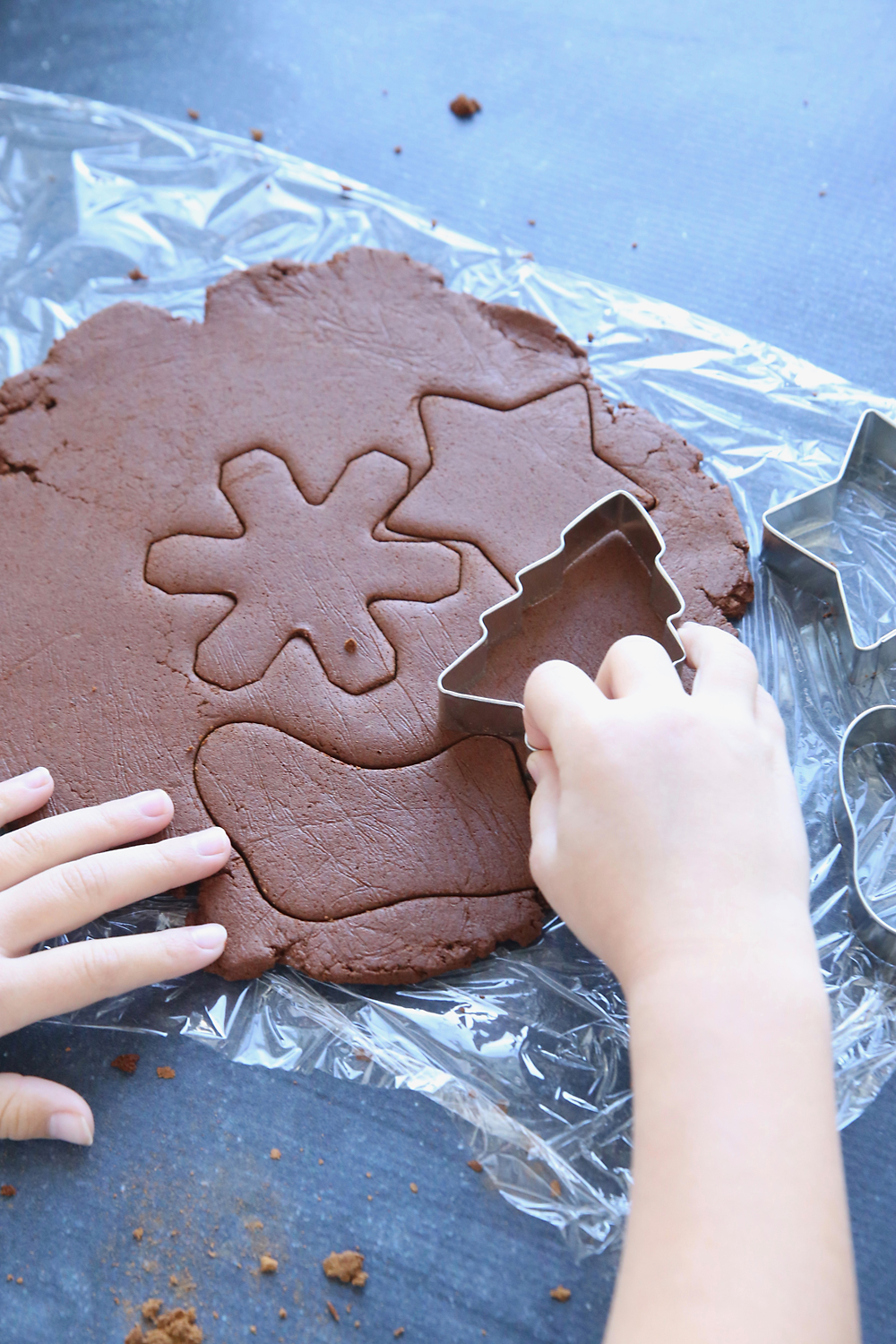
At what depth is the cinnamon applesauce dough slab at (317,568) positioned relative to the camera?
4.82 feet

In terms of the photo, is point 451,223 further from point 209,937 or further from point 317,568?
point 209,937

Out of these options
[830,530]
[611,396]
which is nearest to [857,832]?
[830,530]

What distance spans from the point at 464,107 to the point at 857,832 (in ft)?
5.94

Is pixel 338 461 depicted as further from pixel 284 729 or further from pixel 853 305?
pixel 853 305

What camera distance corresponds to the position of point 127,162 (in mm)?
2182

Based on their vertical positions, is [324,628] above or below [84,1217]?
above

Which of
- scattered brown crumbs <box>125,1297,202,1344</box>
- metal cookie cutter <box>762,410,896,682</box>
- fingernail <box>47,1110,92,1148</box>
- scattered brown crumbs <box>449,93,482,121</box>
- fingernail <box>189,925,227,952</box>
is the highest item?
scattered brown crumbs <box>449,93,482,121</box>

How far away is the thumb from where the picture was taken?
138 cm

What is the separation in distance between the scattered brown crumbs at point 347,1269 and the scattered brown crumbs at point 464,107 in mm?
2274

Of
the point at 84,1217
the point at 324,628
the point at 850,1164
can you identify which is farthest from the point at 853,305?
the point at 84,1217

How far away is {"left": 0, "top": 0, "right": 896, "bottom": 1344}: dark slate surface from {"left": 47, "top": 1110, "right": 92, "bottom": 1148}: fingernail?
4 centimetres

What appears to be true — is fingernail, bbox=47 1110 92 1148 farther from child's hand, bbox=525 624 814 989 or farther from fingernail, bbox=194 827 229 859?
child's hand, bbox=525 624 814 989

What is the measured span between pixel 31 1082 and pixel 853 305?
2039 mm

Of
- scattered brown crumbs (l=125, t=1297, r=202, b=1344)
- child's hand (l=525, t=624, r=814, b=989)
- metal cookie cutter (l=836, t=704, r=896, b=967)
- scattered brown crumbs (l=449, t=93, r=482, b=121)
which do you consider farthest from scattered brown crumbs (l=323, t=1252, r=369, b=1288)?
scattered brown crumbs (l=449, t=93, r=482, b=121)
